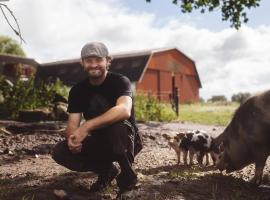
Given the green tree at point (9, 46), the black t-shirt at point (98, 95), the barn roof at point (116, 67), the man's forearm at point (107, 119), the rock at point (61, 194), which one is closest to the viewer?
the man's forearm at point (107, 119)

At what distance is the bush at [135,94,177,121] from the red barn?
14510 millimetres

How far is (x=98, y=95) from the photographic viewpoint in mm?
5566

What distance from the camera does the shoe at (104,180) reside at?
228 inches

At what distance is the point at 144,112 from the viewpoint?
20.7m

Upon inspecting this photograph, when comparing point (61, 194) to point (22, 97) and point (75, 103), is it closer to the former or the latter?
point (75, 103)

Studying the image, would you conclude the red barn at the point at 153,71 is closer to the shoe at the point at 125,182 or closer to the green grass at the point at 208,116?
the green grass at the point at 208,116

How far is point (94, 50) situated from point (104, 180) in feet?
5.21

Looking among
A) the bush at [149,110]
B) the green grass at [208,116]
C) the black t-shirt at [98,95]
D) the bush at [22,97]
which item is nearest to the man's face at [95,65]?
the black t-shirt at [98,95]

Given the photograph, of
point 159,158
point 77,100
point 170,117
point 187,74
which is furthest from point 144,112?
point 187,74

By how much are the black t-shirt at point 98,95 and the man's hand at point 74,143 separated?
54 centimetres

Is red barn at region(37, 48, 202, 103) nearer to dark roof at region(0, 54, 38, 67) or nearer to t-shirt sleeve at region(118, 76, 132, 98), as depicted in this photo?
dark roof at region(0, 54, 38, 67)

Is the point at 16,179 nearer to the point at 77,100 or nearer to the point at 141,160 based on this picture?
the point at 77,100

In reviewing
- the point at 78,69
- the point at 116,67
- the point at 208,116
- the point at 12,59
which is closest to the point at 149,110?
the point at 208,116

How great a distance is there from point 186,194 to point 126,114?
51.2 inches
